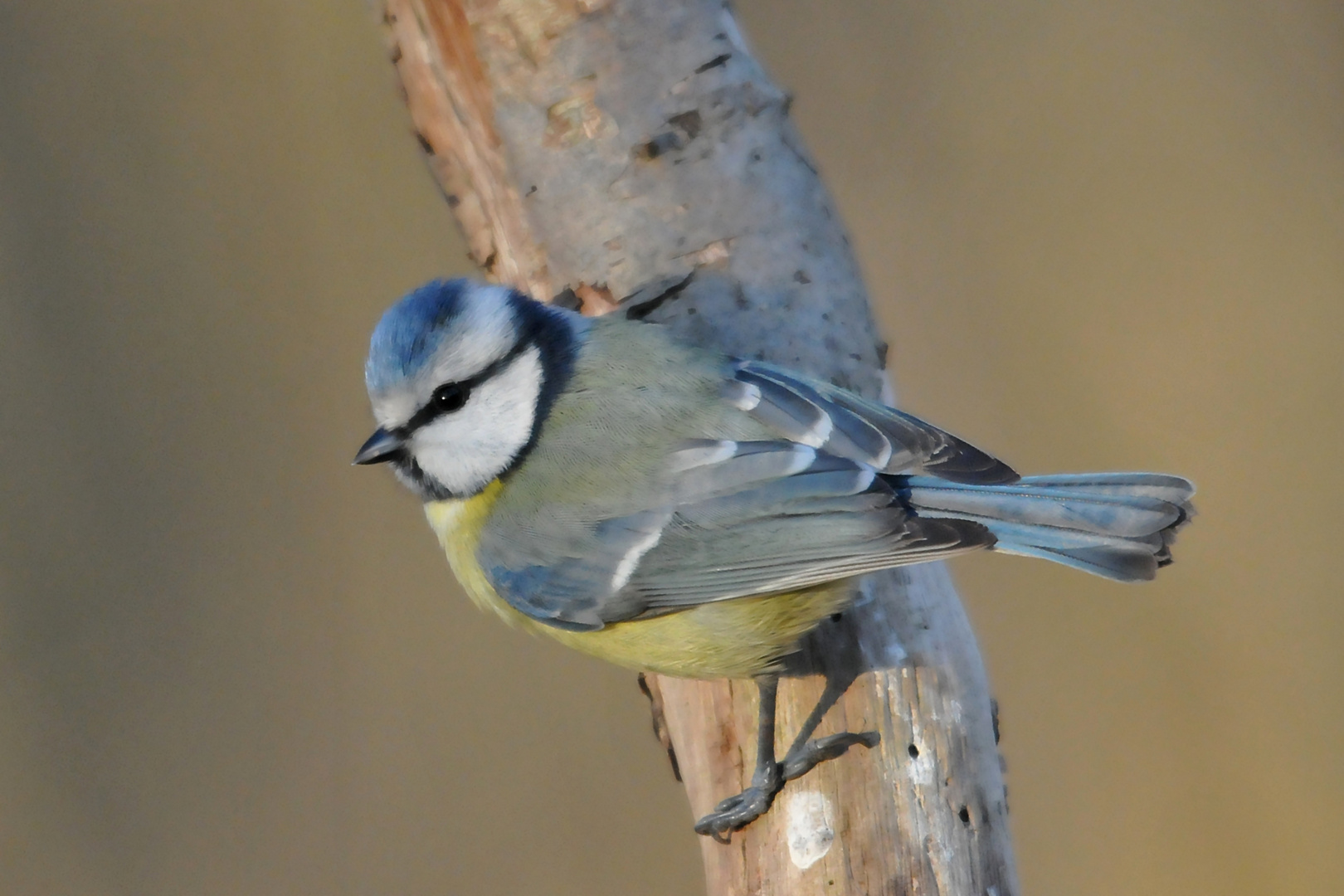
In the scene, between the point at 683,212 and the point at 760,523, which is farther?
the point at 683,212

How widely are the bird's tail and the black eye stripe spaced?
1.63 feet

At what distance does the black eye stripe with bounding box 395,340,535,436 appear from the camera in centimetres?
110

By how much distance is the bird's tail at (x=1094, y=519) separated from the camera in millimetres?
998

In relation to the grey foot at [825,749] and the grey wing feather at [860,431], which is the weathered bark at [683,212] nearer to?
the grey foot at [825,749]

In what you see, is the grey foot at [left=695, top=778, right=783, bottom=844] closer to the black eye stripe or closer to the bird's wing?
the bird's wing

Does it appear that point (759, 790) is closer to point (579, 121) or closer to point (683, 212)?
point (683, 212)

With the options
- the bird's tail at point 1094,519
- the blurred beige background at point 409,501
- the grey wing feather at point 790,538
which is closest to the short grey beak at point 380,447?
the grey wing feather at point 790,538

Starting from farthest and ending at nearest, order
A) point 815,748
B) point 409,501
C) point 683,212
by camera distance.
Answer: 1. point 409,501
2. point 683,212
3. point 815,748

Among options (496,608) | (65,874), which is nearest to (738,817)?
(496,608)

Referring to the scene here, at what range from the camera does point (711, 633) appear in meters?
1.07

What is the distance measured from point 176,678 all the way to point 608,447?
146cm

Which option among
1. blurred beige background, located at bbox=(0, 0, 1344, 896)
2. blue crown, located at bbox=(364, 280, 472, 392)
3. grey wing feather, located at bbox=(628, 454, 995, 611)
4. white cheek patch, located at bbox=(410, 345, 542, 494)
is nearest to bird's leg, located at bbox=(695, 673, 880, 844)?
grey wing feather, located at bbox=(628, 454, 995, 611)

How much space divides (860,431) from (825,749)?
0.33 metres

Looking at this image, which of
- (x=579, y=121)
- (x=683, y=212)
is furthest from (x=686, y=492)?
(x=579, y=121)
